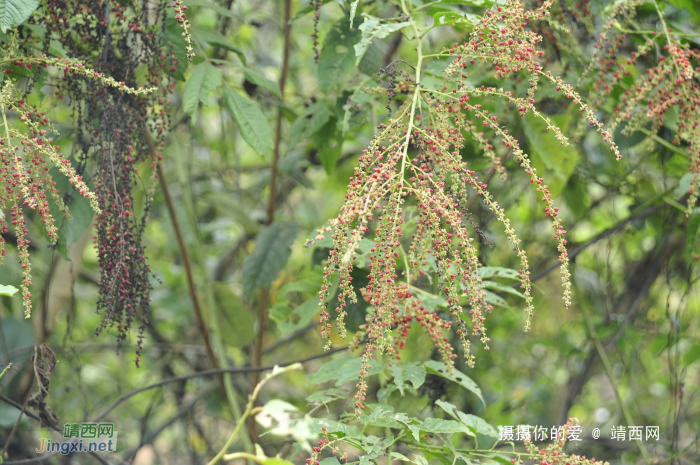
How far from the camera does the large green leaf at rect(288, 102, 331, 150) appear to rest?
1.79 m

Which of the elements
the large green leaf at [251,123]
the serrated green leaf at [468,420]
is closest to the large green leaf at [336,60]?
the large green leaf at [251,123]

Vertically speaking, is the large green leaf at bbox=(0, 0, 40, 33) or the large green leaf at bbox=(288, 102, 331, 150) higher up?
the large green leaf at bbox=(288, 102, 331, 150)

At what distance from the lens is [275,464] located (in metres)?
0.89

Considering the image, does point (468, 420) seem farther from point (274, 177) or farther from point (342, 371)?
point (274, 177)

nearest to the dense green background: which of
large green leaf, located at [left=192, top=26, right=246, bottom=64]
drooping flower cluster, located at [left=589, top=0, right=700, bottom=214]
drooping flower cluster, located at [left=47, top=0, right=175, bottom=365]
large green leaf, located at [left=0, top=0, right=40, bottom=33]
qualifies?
large green leaf, located at [left=192, top=26, right=246, bottom=64]

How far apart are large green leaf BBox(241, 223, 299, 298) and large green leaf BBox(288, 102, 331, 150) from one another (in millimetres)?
470

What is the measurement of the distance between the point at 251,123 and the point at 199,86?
0.16 meters

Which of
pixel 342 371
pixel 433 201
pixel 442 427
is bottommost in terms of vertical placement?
pixel 442 427

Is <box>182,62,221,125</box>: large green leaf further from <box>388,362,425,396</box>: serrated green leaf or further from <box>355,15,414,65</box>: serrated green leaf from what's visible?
<box>388,362,425,396</box>: serrated green leaf

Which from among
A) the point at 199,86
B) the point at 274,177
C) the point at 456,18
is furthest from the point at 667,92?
the point at 274,177

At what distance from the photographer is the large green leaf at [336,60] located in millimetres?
1703

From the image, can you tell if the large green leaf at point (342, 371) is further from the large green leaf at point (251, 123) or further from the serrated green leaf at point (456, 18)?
the serrated green leaf at point (456, 18)

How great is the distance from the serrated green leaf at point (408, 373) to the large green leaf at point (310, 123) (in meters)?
0.77

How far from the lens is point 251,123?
5.01 feet
